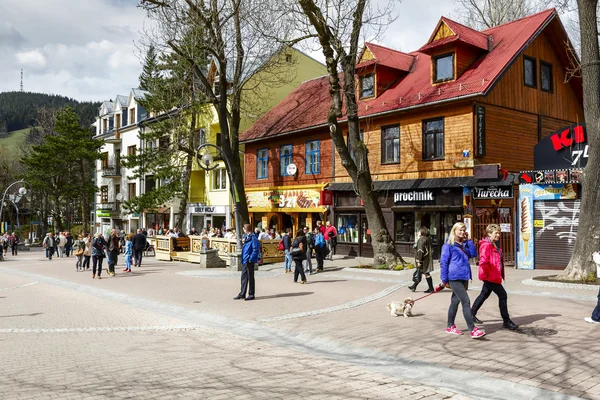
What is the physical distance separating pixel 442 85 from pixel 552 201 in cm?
681

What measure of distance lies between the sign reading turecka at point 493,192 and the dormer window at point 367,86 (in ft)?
25.8

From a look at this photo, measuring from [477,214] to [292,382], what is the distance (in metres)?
15.7

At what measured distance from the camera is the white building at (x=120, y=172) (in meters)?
46.4

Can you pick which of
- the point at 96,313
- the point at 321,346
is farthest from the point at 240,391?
the point at 96,313

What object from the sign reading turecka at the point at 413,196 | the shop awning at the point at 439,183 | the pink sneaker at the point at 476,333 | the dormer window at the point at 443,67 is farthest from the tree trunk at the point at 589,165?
the pink sneaker at the point at 476,333

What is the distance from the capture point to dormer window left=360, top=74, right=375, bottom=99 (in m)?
25.5

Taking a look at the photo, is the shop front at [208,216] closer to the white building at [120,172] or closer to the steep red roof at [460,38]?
the white building at [120,172]

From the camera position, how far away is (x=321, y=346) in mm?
8031

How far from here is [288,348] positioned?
7.94 meters

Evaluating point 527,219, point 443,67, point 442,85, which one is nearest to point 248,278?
point 527,219

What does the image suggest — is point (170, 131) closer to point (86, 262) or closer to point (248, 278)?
point (86, 262)

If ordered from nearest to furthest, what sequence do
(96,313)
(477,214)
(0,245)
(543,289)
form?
(96,313)
(543,289)
(477,214)
(0,245)

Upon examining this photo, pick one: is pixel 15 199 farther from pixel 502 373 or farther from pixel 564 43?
pixel 502 373

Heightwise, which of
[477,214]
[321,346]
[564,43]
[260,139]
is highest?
[564,43]
